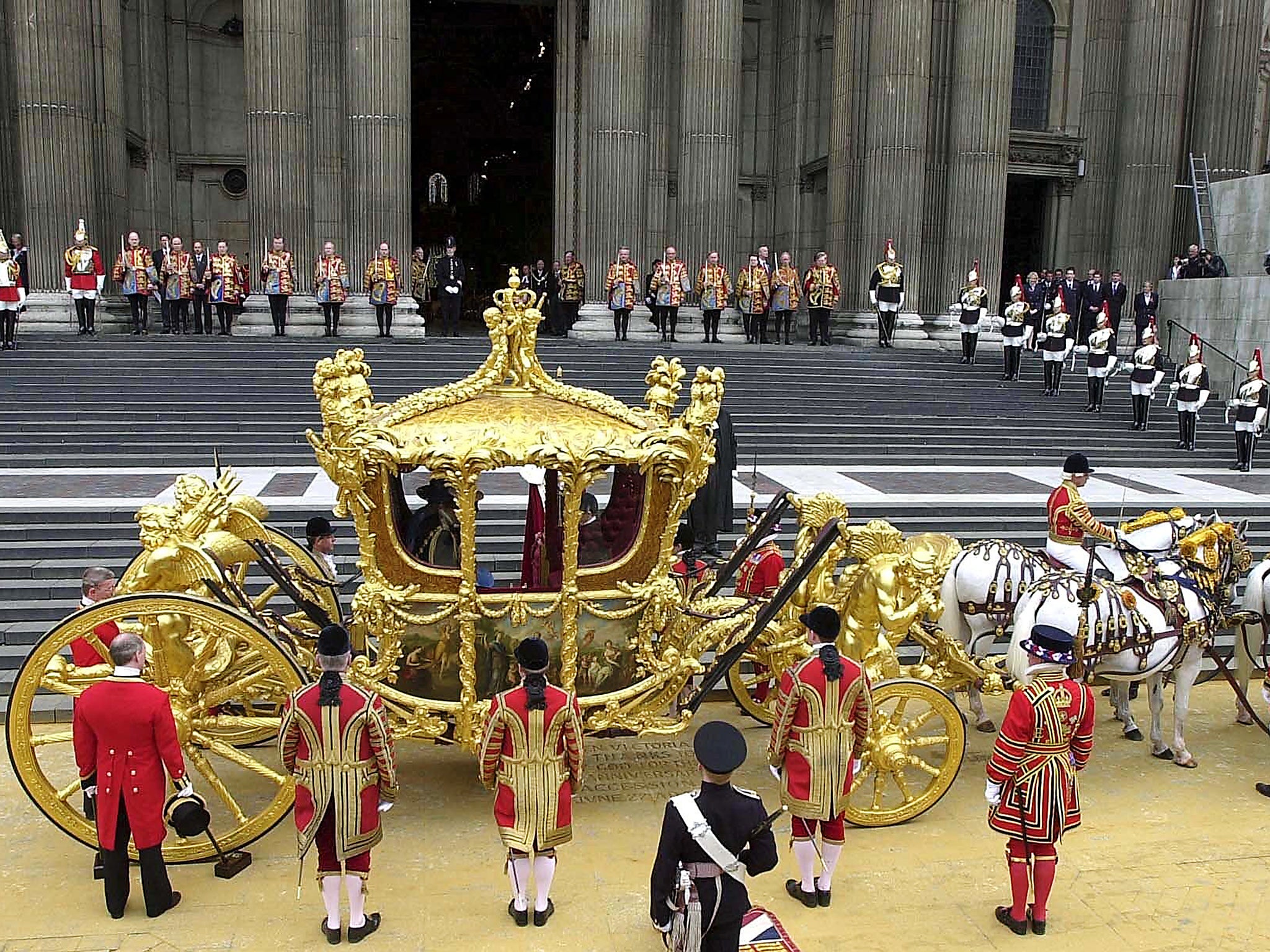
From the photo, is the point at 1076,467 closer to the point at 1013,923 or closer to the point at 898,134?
the point at 1013,923

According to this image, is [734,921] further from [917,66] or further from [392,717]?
[917,66]

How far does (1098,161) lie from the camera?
90.4 feet

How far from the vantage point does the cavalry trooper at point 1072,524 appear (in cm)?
788

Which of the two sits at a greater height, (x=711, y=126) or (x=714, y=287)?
(x=711, y=126)

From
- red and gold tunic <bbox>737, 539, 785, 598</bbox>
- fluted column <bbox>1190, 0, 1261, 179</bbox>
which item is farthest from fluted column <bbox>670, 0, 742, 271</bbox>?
red and gold tunic <bbox>737, 539, 785, 598</bbox>

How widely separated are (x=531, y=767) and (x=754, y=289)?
1895 centimetres

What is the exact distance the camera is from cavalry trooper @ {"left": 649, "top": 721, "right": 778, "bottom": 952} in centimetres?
412

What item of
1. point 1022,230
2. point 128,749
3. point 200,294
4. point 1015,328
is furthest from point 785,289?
point 128,749

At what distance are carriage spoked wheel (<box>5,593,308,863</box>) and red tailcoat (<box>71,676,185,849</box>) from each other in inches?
17.1

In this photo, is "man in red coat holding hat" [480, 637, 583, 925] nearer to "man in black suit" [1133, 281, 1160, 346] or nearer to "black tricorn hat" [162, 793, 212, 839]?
"black tricorn hat" [162, 793, 212, 839]

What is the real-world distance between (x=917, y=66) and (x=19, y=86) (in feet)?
59.4

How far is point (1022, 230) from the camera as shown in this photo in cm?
3053

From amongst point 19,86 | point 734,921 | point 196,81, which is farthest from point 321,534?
point 196,81

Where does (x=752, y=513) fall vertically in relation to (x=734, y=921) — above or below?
above
